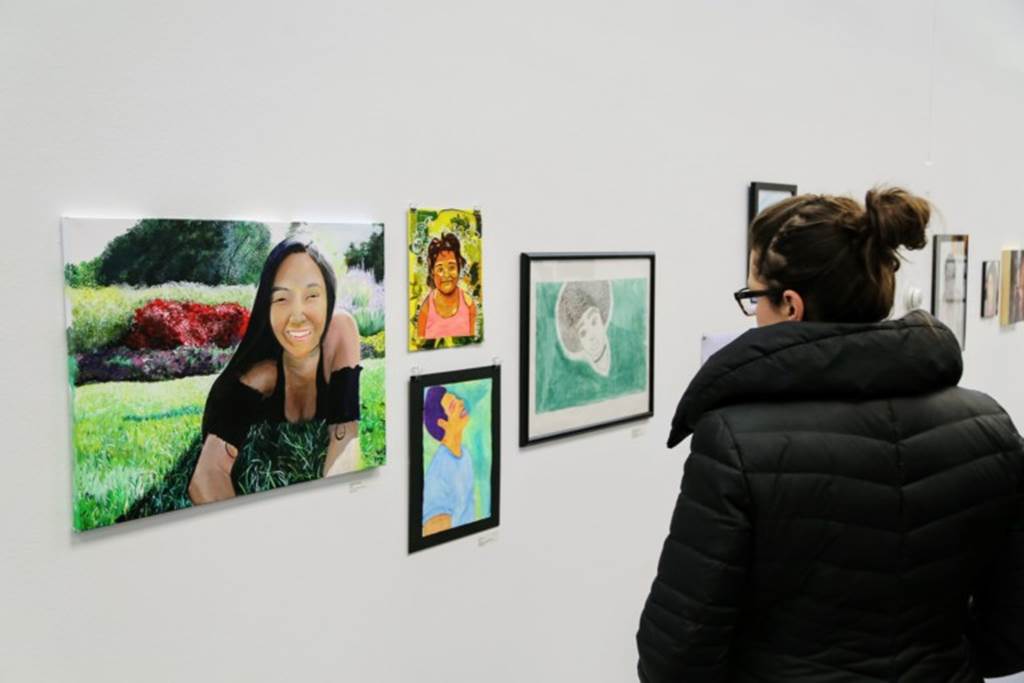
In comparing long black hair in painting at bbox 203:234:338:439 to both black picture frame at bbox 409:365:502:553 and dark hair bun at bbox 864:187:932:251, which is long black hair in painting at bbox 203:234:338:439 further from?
dark hair bun at bbox 864:187:932:251

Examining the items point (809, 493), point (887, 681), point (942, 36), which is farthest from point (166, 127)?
point (942, 36)

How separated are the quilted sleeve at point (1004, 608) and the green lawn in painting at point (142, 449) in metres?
1.47

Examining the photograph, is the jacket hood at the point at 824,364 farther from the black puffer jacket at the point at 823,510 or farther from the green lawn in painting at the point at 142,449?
the green lawn in painting at the point at 142,449

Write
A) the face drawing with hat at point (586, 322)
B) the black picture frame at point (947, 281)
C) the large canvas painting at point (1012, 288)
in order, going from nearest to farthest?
the face drawing with hat at point (586, 322)
the black picture frame at point (947, 281)
the large canvas painting at point (1012, 288)

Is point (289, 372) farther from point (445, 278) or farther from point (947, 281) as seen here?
point (947, 281)

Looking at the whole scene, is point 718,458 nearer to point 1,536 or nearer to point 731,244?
point 1,536

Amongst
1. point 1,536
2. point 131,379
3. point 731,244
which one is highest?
point 731,244

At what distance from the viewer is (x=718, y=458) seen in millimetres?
1596

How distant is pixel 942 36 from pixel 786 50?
175 centimetres

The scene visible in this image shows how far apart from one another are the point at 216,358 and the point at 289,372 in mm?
187

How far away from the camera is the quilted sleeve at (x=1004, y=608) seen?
180 cm

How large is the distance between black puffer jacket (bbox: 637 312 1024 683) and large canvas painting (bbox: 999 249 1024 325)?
190 inches

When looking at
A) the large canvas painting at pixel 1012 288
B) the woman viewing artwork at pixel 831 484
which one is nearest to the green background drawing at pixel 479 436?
the woman viewing artwork at pixel 831 484

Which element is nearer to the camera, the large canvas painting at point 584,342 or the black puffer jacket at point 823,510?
the black puffer jacket at point 823,510
